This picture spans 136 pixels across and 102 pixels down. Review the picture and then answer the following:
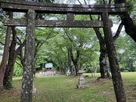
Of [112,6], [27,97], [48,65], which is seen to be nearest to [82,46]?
[112,6]

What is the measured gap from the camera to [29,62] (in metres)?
5.25

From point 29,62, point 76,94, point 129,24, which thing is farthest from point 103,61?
point 29,62

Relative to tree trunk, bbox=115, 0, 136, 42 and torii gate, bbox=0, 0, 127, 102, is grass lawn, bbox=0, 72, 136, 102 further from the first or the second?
tree trunk, bbox=115, 0, 136, 42

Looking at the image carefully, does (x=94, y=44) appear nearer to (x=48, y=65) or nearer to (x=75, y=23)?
(x=75, y=23)

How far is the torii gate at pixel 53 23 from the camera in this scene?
205 inches

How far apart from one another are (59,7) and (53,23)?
0.56 meters

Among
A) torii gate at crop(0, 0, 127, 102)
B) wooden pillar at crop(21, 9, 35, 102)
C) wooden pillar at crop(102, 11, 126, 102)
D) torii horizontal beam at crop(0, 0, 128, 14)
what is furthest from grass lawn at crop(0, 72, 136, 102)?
torii horizontal beam at crop(0, 0, 128, 14)

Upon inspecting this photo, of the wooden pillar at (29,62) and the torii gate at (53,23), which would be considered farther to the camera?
the torii gate at (53,23)

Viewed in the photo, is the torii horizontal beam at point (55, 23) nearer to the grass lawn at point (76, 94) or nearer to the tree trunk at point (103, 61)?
the grass lawn at point (76, 94)

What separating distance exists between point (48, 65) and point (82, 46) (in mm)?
26958

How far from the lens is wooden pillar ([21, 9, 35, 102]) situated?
498 centimetres

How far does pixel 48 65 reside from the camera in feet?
158

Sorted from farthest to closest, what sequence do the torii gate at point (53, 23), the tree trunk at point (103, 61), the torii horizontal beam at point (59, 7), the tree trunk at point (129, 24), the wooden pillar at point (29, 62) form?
1. the tree trunk at point (103, 61)
2. the tree trunk at point (129, 24)
3. the torii horizontal beam at point (59, 7)
4. the torii gate at point (53, 23)
5. the wooden pillar at point (29, 62)

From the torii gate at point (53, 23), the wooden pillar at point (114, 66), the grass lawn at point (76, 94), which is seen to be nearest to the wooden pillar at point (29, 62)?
the torii gate at point (53, 23)
